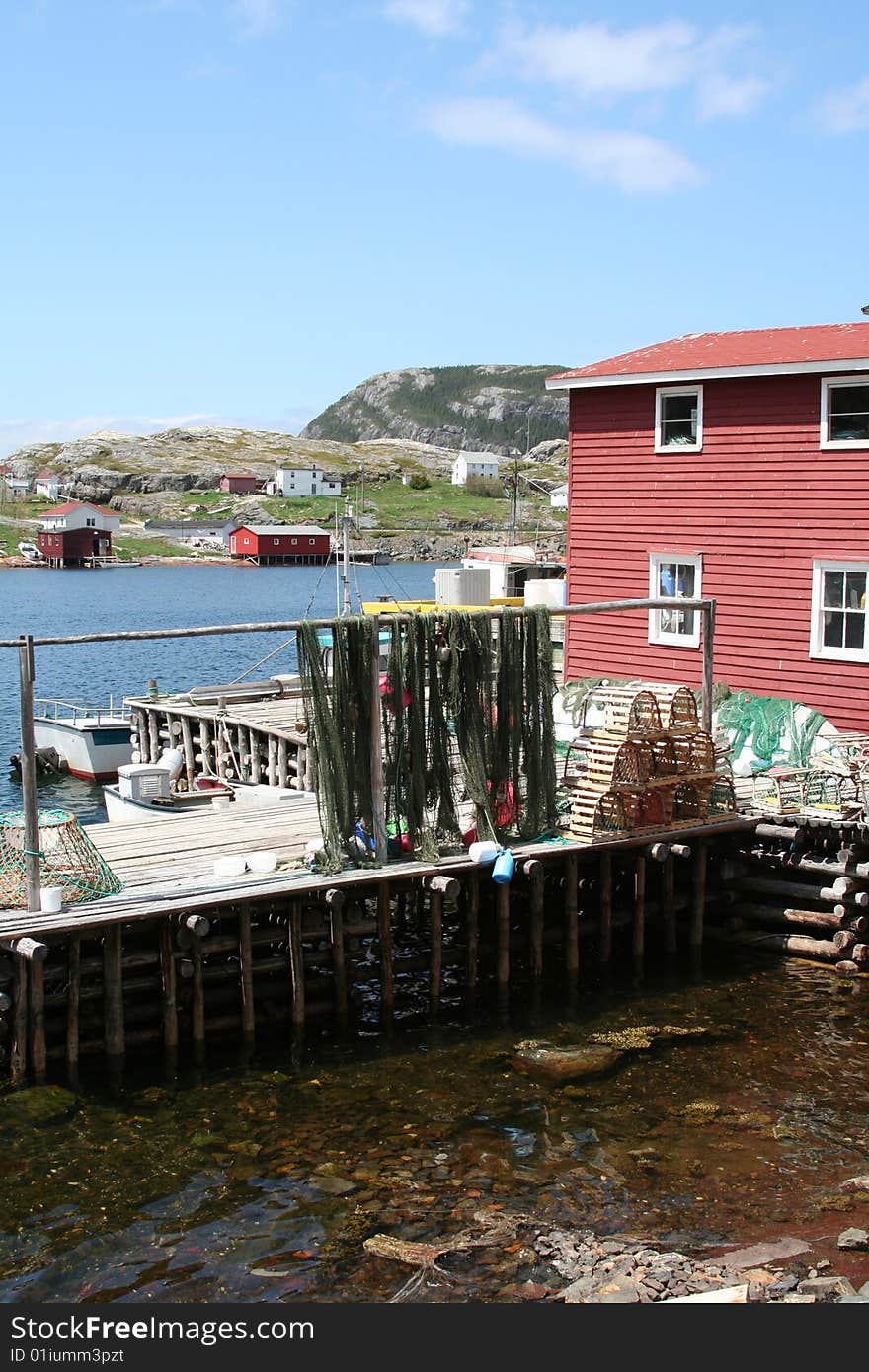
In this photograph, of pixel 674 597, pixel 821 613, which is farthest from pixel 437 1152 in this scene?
pixel 674 597

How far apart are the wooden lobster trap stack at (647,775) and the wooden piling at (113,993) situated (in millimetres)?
6246

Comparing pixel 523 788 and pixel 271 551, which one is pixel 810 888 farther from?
pixel 271 551

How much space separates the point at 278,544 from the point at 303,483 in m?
34.6

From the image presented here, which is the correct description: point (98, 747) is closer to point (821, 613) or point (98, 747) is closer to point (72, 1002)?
point (821, 613)

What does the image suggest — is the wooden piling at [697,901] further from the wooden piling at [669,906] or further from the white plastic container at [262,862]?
the white plastic container at [262,862]

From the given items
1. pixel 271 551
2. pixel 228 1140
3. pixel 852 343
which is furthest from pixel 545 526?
pixel 228 1140

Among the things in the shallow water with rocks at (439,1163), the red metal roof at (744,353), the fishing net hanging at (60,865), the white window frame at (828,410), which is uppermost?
the red metal roof at (744,353)

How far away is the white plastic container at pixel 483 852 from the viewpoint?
16406 mm

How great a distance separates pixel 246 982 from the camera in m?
15.1

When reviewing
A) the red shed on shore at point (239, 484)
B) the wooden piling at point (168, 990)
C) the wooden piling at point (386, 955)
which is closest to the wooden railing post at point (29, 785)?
the wooden piling at point (168, 990)

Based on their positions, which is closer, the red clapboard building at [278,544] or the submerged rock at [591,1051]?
the submerged rock at [591,1051]

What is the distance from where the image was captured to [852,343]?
22.8 m

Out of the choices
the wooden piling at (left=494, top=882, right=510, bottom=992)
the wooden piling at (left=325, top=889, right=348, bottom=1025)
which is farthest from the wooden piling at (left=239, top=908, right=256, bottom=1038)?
the wooden piling at (left=494, top=882, right=510, bottom=992)

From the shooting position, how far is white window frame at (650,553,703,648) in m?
24.5
